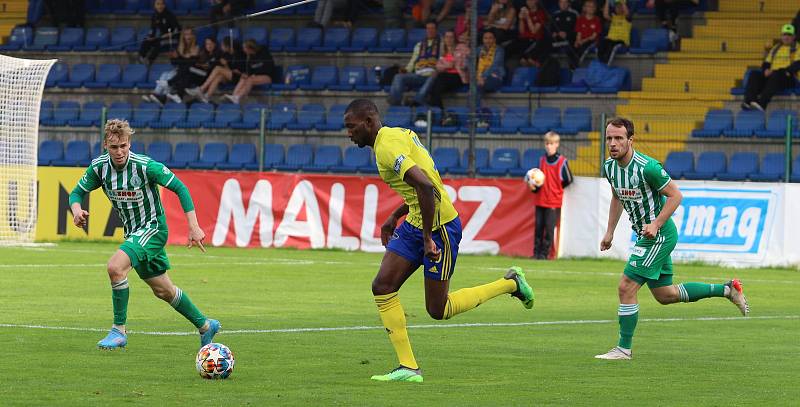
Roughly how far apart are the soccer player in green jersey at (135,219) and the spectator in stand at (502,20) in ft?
61.9

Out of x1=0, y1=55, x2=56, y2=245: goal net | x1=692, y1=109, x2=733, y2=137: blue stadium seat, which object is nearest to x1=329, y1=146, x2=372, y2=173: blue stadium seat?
x1=0, y1=55, x2=56, y2=245: goal net

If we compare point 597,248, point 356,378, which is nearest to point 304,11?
point 597,248

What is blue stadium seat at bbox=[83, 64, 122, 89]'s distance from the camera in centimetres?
3384

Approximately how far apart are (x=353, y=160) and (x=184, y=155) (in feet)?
12.5

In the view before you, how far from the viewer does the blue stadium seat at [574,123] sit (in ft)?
90.3

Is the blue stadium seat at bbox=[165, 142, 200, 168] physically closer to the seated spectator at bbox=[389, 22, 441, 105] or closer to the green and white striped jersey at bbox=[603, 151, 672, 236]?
the seated spectator at bbox=[389, 22, 441, 105]

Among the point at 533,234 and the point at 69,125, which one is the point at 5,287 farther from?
the point at 69,125

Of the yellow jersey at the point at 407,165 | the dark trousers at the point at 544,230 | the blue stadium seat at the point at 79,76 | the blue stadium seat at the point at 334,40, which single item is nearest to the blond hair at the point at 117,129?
the yellow jersey at the point at 407,165

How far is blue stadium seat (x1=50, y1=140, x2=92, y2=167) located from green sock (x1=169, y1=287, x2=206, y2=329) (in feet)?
65.4

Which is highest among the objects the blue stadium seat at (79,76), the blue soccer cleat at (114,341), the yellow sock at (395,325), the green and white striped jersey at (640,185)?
the green and white striped jersey at (640,185)

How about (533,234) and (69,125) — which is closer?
(533,234)

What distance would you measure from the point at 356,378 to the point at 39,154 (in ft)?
78.0

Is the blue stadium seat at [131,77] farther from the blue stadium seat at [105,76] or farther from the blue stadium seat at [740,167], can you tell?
the blue stadium seat at [740,167]

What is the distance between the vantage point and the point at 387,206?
83.3 feet
